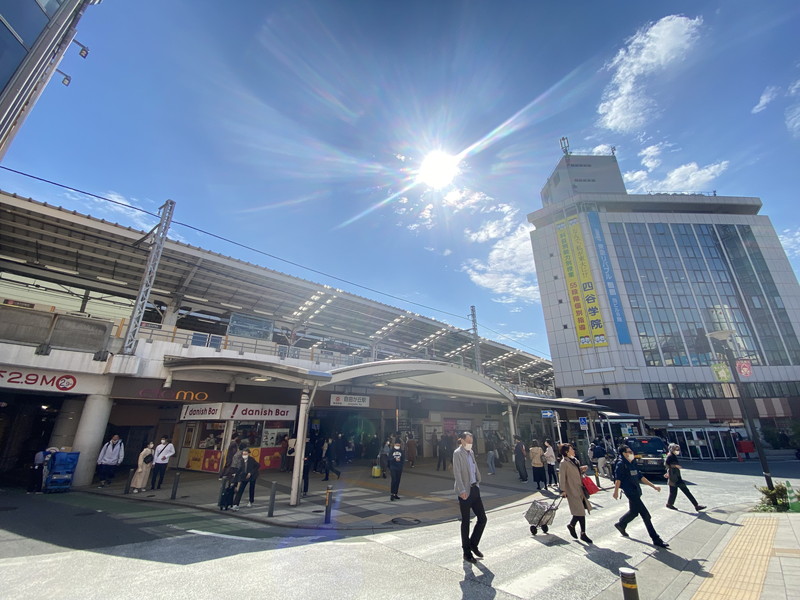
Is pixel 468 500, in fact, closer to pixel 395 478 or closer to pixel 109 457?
pixel 395 478

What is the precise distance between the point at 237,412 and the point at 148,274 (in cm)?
791

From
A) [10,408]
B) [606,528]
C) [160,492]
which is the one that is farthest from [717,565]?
[10,408]

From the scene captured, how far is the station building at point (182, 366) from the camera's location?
504 inches

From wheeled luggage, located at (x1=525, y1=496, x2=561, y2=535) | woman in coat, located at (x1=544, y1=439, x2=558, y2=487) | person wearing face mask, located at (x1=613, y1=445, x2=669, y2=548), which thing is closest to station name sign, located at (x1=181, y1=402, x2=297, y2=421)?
woman in coat, located at (x1=544, y1=439, x2=558, y2=487)

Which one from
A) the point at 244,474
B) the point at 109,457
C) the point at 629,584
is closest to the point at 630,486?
the point at 629,584

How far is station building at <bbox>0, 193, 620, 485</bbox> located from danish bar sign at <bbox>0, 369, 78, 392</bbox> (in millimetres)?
47

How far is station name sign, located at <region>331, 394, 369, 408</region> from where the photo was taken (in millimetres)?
16580

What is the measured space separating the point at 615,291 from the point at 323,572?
4632cm

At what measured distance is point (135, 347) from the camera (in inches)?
573

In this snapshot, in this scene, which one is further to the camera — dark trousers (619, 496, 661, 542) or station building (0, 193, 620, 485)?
station building (0, 193, 620, 485)

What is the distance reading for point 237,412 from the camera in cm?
1438

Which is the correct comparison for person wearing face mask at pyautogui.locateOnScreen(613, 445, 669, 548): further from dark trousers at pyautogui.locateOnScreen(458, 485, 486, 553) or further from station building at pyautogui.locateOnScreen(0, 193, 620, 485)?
station building at pyautogui.locateOnScreen(0, 193, 620, 485)

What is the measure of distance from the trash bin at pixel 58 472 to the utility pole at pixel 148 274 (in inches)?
164

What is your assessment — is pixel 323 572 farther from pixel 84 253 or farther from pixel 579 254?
pixel 579 254
